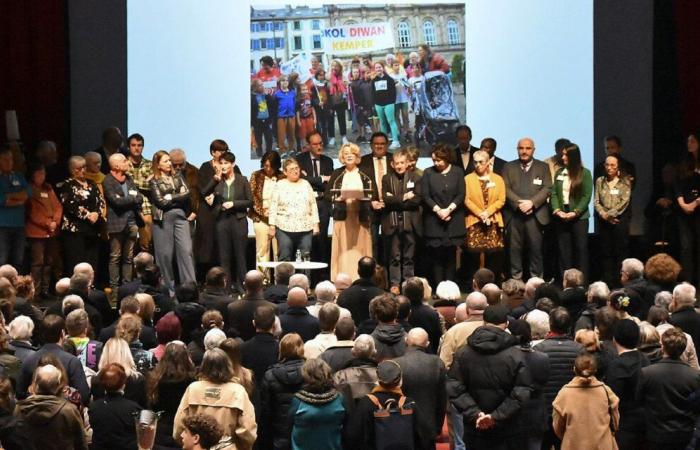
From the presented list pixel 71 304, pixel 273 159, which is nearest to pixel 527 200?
pixel 273 159

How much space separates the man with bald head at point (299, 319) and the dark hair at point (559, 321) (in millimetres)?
1589

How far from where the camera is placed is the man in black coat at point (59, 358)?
794 centimetres

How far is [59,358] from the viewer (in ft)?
26.0

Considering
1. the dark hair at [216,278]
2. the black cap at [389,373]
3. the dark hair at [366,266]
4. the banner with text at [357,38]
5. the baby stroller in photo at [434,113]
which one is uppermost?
the banner with text at [357,38]

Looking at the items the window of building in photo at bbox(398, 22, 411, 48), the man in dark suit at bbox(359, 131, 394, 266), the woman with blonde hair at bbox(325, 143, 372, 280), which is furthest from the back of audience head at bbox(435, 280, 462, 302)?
the window of building in photo at bbox(398, 22, 411, 48)

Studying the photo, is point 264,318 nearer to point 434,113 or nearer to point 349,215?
point 349,215

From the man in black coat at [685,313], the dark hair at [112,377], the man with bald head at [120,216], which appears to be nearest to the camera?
the dark hair at [112,377]

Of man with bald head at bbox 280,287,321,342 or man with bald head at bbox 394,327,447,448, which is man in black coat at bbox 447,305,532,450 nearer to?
man with bald head at bbox 394,327,447,448

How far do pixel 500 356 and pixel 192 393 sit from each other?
180cm

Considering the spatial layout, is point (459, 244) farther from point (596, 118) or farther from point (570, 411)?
point (570, 411)

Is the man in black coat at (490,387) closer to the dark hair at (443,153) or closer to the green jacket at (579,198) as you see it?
the dark hair at (443,153)

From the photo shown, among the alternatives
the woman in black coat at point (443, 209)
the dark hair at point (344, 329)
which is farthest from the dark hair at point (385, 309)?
the woman in black coat at point (443, 209)

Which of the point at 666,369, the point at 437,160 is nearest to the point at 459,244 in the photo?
the point at 437,160

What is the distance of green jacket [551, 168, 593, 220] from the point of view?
13.3 metres
